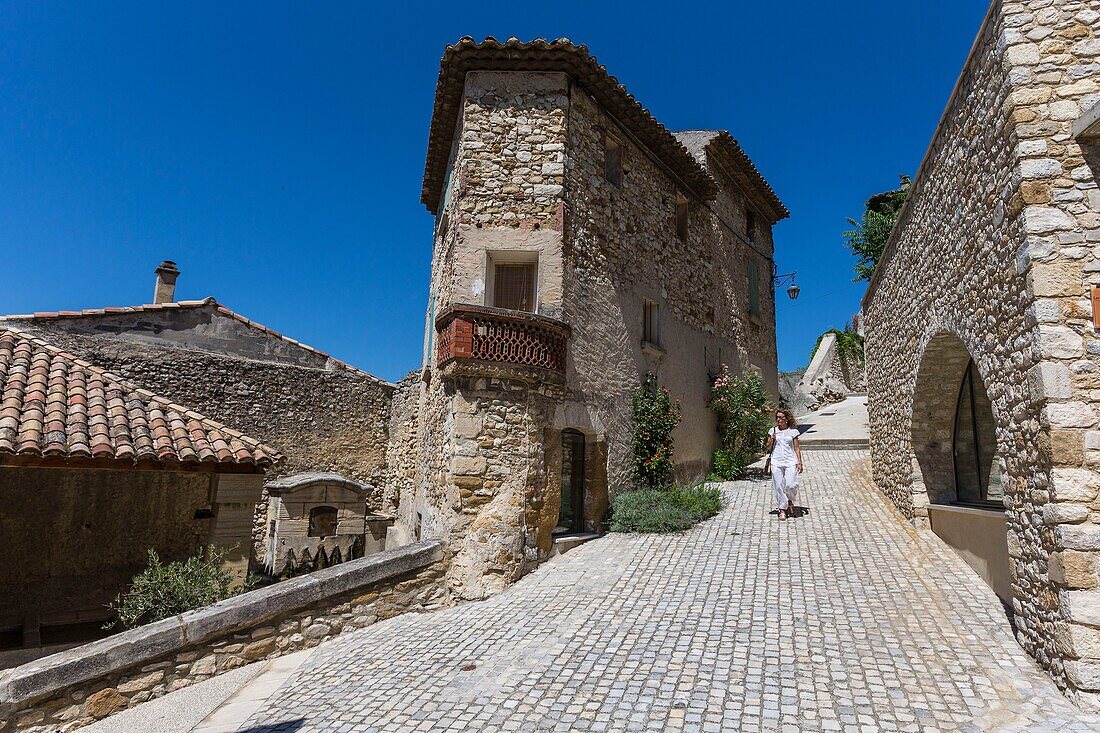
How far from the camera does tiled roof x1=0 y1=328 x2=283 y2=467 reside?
6.30 metres

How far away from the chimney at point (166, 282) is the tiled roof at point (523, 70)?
31.9 ft

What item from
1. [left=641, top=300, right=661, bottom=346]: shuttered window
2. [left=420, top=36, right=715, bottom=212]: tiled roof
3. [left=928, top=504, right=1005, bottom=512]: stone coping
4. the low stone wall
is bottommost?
the low stone wall

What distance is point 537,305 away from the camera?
30.8ft

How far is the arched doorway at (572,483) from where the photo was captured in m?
9.63

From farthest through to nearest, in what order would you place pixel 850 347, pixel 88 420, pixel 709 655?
pixel 850 347 → pixel 88 420 → pixel 709 655

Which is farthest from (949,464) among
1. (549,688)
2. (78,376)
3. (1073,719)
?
(78,376)

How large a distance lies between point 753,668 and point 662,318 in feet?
27.0

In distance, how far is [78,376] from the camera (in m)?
8.12

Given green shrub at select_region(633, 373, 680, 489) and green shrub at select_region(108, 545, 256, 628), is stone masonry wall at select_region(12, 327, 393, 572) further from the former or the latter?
green shrub at select_region(633, 373, 680, 489)

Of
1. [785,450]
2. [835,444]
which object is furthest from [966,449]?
[835,444]

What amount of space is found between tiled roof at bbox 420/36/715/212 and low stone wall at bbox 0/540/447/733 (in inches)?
297

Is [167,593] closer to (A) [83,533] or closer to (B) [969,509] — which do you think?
(A) [83,533]

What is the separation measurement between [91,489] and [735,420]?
1277cm

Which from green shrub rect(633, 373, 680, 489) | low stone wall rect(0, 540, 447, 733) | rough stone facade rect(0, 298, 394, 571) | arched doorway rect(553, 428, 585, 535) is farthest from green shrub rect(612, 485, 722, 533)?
rough stone facade rect(0, 298, 394, 571)
